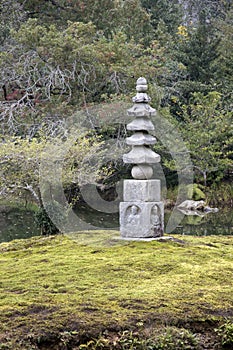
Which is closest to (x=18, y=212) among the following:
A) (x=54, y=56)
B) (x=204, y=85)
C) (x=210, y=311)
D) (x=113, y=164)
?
(x=113, y=164)

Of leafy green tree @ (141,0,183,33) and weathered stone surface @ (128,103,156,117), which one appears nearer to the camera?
weathered stone surface @ (128,103,156,117)

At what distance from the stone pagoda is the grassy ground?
34 cm

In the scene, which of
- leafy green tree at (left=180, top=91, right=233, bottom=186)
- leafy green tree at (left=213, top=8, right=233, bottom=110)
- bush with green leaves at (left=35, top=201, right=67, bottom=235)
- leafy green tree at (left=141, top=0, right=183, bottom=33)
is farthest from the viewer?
leafy green tree at (left=141, top=0, right=183, bottom=33)

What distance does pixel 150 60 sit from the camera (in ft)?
57.2

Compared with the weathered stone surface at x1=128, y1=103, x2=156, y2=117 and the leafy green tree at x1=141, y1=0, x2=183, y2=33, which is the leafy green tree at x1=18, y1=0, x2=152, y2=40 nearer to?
the leafy green tree at x1=141, y1=0, x2=183, y2=33

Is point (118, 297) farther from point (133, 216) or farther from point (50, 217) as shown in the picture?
point (50, 217)

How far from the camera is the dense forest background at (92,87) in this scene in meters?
12.5

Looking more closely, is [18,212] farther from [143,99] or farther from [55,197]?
[143,99]

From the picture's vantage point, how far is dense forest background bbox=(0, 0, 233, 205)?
494 inches

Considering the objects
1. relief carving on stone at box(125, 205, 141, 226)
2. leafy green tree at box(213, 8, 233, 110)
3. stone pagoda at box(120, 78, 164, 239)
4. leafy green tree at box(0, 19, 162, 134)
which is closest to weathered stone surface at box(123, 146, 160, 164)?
stone pagoda at box(120, 78, 164, 239)

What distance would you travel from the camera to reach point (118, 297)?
478 cm

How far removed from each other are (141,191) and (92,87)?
980 centimetres

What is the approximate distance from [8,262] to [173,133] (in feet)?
45.9

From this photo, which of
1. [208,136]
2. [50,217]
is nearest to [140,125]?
[50,217]
